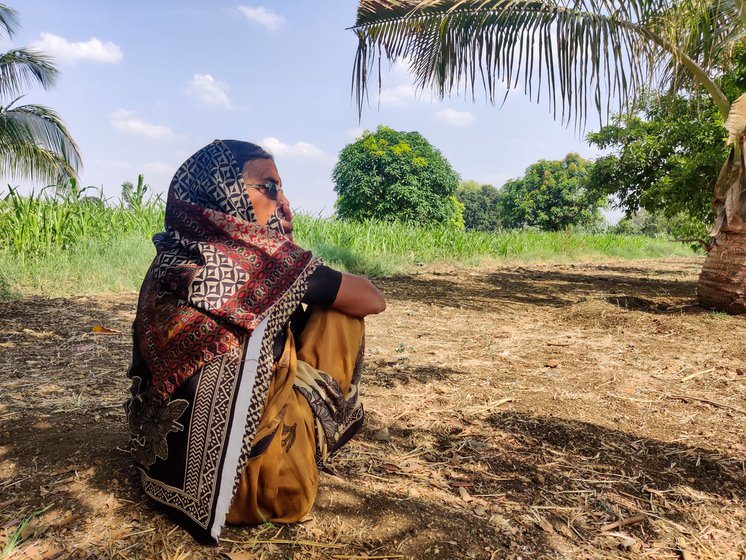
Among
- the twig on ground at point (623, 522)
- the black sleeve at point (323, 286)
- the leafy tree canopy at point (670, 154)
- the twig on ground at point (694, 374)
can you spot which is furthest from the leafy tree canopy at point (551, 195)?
the black sleeve at point (323, 286)

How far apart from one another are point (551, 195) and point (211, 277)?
→ 27.5m

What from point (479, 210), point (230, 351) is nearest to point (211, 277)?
point (230, 351)

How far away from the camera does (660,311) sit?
5.84 m

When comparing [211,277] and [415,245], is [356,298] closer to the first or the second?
[211,277]

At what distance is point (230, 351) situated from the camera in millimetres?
1612

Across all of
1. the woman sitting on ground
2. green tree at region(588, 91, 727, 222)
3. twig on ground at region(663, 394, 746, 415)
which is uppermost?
green tree at region(588, 91, 727, 222)

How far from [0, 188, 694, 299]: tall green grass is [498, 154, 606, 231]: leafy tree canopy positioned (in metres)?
15.9

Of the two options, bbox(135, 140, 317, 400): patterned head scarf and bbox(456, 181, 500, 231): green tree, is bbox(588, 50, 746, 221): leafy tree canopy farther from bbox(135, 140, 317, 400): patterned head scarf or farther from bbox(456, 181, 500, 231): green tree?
bbox(456, 181, 500, 231): green tree

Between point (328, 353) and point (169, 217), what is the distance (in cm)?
70

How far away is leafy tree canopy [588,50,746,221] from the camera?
7.08 meters

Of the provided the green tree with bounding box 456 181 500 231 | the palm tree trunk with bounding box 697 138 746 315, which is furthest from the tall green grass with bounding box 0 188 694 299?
the green tree with bounding box 456 181 500 231

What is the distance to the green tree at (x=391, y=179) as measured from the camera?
16.7 m

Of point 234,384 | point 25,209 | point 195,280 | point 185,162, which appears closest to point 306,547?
point 234,384

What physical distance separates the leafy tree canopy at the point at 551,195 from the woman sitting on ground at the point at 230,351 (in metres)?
26.4
